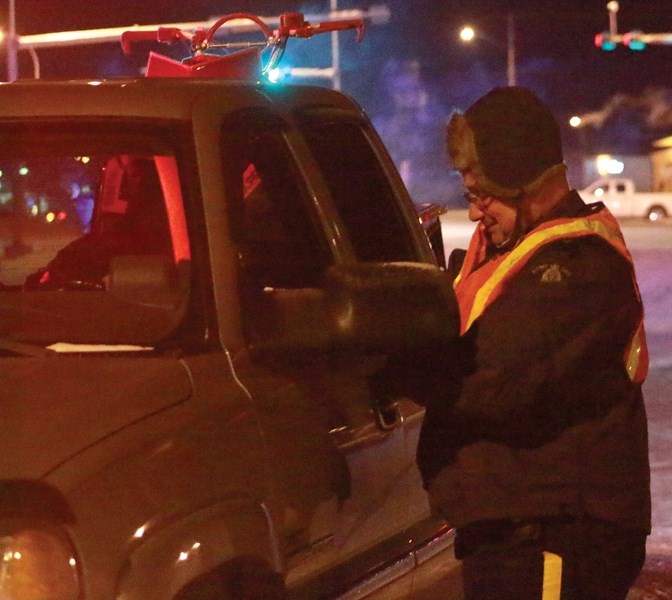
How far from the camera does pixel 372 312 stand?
8.25 feet

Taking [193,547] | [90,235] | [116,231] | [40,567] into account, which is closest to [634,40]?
[90,235]

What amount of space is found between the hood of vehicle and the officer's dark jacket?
0.55 meters

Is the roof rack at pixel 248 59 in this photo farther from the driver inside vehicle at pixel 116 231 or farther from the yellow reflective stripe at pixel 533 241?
the yellow reflective stripe at pixel 533 241

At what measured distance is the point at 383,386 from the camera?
2.87 metres

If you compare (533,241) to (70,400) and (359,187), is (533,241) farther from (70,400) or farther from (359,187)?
(359,187)

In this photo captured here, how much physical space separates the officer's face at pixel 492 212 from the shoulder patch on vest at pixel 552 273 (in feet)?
0.64

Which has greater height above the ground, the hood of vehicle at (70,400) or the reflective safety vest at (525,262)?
the reflective safety vest at (525,262)

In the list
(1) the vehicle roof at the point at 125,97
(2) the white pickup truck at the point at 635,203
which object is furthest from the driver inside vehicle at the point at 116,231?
(2) the white pickup truck at the point at 635,203

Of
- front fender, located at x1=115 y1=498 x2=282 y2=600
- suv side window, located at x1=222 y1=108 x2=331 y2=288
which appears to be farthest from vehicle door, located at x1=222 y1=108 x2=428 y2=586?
front fender, located at x1=115 y1=498 x2=282 y2=600

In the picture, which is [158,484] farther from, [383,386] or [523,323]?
[523,323]

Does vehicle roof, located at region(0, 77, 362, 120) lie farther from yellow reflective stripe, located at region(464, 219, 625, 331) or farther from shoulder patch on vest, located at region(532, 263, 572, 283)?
shoulder patch on vest, located at region(532, 263, 572, 283)

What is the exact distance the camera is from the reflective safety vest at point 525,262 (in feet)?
9.00

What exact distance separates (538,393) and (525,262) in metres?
0.26

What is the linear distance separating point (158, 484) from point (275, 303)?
0.45 m
